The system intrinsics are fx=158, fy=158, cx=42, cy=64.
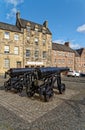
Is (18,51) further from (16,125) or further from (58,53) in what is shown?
(16,125)

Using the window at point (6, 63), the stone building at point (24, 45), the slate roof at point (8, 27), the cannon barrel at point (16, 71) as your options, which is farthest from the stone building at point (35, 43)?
the cannon barrel at point (16, 71)

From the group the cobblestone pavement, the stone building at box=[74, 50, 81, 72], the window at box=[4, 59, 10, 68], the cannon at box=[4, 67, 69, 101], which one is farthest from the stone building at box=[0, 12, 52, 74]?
the cobblestone pavement

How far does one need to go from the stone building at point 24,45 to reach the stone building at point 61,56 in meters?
5.48

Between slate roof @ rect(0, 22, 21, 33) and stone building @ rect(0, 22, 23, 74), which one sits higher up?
slate roof @ rect(0, 22, 21, 33)

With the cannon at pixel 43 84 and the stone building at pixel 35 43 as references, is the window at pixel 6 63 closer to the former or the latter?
the stone building at pixel 35 43

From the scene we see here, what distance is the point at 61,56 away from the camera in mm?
45875

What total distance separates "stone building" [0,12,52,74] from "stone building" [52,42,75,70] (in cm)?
548

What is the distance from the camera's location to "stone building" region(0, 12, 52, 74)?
3094 cm

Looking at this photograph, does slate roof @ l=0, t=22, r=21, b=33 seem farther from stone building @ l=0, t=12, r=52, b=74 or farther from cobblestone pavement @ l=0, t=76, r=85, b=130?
cobblestone pavement @ l=0, t=76, r=85, b=130

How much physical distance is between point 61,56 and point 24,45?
50.8ft

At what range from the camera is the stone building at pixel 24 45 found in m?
30.9

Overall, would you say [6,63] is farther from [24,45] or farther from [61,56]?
[61,56]

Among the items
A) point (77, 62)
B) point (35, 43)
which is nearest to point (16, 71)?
point (35, 43)

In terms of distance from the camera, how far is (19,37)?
33.1 metres
